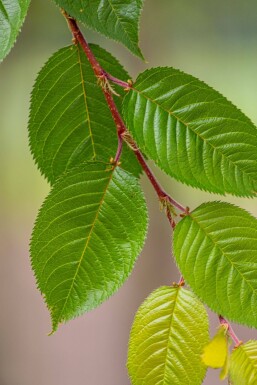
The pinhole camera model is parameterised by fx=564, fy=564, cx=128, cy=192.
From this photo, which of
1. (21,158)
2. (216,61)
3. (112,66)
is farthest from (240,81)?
(112,66)

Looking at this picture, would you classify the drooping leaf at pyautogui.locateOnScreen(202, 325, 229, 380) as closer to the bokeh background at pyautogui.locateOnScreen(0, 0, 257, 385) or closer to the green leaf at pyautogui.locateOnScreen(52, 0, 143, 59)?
the green leaf at pyautogui.locateOnScreen(52, 0, 143, 59)

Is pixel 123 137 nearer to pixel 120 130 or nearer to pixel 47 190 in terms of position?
pixel 120 130

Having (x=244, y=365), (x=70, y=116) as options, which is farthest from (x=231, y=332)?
(x=70, y=116)

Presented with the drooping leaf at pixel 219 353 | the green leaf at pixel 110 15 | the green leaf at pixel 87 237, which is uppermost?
the green leaf at pixel 110 15

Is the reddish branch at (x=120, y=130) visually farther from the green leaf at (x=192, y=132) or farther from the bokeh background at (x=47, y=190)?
the bokeh background at (x=47, y=190)

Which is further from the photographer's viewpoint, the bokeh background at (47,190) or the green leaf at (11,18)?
the bokeh background at (47,190)

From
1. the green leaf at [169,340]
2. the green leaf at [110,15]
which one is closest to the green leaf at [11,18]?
the green leaf at [110,15]

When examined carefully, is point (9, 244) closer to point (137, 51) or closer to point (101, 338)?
point (101, 338)
